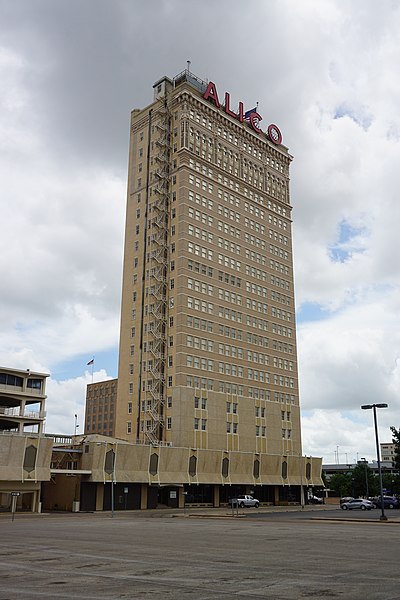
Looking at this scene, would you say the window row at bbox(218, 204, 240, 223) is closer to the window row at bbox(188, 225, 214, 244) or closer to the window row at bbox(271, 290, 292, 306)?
the window row at bbox(188, 225, 214, 244)

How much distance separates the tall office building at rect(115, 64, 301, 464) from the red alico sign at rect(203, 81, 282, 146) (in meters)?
0.27

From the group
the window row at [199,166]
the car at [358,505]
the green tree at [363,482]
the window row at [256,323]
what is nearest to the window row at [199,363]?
the window row at [256,323]

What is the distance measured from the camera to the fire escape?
90000 millimetres

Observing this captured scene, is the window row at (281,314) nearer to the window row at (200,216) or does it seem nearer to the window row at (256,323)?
the window row at (256,323)

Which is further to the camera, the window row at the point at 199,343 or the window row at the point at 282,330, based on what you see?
the window row at the point at 282,330

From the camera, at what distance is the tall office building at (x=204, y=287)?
300 ft

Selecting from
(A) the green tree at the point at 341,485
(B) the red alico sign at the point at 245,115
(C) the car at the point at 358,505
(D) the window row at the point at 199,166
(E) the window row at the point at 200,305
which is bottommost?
(C) the car at the point at 358,505

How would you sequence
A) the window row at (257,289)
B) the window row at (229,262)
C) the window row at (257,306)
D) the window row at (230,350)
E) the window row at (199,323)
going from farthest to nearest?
1. the window row at (257,289)
2. the window row at (257,306)
3. the window row at (229,262)
4. the window row at (230,350)
5. the window row at (199,323)

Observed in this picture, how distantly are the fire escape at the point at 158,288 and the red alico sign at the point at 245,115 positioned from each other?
870 centimetres

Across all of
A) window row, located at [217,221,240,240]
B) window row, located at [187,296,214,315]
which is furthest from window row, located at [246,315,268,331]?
window row, located at [217,221,240,240]

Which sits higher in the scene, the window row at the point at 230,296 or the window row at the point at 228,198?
the window row at the point at 228,198

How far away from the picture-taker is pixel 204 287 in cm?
9625

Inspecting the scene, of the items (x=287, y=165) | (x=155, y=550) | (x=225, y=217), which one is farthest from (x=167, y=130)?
(x=155, y=550)

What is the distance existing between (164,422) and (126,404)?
921 cm
